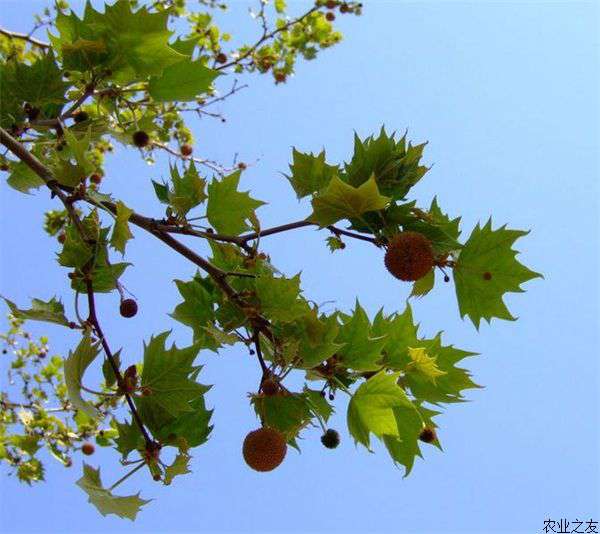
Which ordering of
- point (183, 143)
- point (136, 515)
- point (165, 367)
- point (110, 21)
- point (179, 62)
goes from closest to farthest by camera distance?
1. point (136, 515)
2. point (165, 367)
3. point (110, 21)
4. point (179, 62)
5. point (183, 143)

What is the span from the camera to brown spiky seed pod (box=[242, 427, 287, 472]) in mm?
2289

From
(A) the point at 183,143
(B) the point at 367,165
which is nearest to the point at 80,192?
(B) the point at 367,165

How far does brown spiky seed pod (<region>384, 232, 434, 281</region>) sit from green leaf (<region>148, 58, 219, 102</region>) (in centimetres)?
128

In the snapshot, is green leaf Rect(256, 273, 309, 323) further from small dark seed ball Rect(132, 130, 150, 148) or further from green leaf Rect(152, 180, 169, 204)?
small dark seed ball Rect(132, 130, 150, 148)

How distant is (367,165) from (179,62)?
1129mm

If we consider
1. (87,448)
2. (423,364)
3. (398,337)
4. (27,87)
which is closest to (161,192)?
(27,87)

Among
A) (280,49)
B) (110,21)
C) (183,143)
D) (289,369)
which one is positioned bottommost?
(289,369)

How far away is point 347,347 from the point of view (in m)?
2.43

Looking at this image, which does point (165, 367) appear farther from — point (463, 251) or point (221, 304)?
point (463, 251)

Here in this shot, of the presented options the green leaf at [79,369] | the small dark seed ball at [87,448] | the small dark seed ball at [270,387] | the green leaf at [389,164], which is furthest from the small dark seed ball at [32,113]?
the small dark seed ball at [87,448]

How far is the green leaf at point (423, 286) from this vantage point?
2.59 meters

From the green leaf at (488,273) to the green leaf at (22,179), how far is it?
2.03 meters

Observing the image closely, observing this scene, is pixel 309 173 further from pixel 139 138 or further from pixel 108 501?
pixel 108 501

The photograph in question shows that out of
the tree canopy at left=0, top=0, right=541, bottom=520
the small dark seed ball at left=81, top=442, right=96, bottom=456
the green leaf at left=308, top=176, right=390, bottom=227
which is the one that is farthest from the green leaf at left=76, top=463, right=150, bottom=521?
the small dark seed ball at left=81, top=442, right=96, bottom=456
